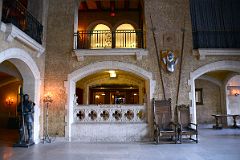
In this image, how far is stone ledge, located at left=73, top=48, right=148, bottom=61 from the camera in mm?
7844

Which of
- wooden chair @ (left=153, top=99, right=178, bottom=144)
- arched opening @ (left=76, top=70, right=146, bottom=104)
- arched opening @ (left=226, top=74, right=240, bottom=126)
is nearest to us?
wooden chair @ (left=153, top=99, right=178, bottom=144)

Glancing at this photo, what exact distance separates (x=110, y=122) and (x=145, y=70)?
7.02 ft

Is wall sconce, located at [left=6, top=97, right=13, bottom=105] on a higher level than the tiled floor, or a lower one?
higher

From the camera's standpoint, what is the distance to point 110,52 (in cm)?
795

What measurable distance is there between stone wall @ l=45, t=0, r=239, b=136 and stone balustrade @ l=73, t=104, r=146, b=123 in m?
0.65

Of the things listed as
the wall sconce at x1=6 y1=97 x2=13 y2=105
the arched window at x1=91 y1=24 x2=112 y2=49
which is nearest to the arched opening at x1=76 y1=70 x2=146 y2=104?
the arched window at x1=91 y1=24 x2=112 y2=49

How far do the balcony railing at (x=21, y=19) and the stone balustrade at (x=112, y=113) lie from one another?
282 cm

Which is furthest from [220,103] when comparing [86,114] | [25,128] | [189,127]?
[25,128]

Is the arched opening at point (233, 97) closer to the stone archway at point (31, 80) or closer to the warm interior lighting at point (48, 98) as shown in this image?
the warm interior lighting at point (48, 98)

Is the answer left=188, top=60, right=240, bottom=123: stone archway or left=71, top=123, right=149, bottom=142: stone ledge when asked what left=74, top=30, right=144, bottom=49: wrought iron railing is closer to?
left=188, top=60, right=240, bottom=123: stone archway

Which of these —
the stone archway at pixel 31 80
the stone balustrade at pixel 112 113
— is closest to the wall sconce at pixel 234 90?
the stone balustrade at pixel 112 113

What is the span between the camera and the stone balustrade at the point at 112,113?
7.95 metres

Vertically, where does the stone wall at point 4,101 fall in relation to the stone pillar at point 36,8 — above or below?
below

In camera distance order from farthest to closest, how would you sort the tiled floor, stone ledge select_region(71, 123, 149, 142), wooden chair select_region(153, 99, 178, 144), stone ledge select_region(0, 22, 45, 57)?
stone ledge select_region(71, 123, 149, 142) → wooden chair select_region(153, 99, 178, 144) → stone ledge select_region(0, 22, 45, 57) → the tiled floor
